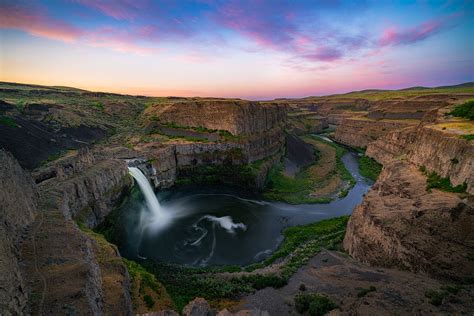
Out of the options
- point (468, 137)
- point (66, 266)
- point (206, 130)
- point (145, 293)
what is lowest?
point (145, 293)

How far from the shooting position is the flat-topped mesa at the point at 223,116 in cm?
5122

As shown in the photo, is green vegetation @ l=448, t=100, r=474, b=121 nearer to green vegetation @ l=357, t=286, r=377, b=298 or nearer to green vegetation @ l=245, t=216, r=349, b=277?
green vegetation @ l=245, t=216, r=349, b=277

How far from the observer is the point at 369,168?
57.0 metres

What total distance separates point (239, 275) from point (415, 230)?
13.3m

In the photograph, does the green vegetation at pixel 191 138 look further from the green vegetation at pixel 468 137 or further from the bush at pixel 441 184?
the green vegetation at pixel 468 137

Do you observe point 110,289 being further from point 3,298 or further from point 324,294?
point 324,294

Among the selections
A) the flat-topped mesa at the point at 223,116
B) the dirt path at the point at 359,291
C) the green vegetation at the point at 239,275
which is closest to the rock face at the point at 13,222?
the green vegetation at the point at 239,275

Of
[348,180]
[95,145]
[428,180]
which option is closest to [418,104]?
[348,180]

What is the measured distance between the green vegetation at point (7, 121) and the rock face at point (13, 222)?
92.5 feet

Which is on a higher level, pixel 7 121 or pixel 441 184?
pixel 7 121

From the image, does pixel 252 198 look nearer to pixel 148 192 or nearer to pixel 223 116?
pixel 148 192

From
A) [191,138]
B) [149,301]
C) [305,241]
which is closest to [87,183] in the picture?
[149,301]

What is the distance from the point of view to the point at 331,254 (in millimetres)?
23172

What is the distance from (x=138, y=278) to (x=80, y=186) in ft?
43.4
